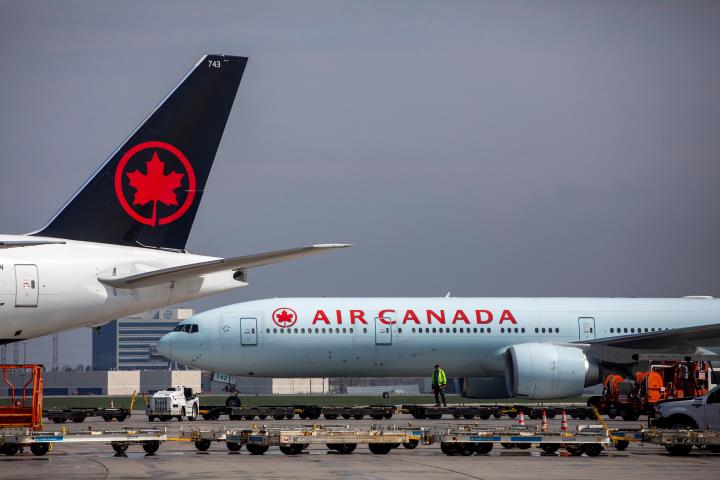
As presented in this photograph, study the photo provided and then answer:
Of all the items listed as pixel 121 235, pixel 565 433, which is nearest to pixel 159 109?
pixel 121 235

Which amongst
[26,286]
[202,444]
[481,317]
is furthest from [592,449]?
[481,317]

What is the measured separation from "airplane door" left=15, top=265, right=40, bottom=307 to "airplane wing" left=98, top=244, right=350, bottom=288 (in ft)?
4.12

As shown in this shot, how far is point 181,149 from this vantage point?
23.9m

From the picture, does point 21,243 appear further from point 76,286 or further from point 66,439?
point 66,439

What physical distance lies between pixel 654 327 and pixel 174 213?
27.9 meters

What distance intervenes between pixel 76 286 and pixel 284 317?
21.0 meters

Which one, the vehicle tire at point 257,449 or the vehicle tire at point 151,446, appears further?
the vehicle tire at point 257,449

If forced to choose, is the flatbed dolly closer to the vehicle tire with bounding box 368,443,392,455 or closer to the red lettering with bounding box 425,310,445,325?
the vehicle tire with bounding box 368,443,392,455

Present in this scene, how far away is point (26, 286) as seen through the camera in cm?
2219

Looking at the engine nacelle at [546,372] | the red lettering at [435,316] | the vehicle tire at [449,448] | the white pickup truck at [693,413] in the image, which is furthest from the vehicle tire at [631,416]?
the vehicle tire at [449,448]

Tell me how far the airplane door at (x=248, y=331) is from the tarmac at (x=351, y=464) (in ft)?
51.1

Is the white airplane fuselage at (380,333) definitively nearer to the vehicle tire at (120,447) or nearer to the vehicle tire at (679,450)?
the vehicle tire at (120,447)

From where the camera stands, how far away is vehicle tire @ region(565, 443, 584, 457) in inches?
992

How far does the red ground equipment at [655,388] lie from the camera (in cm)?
3756
